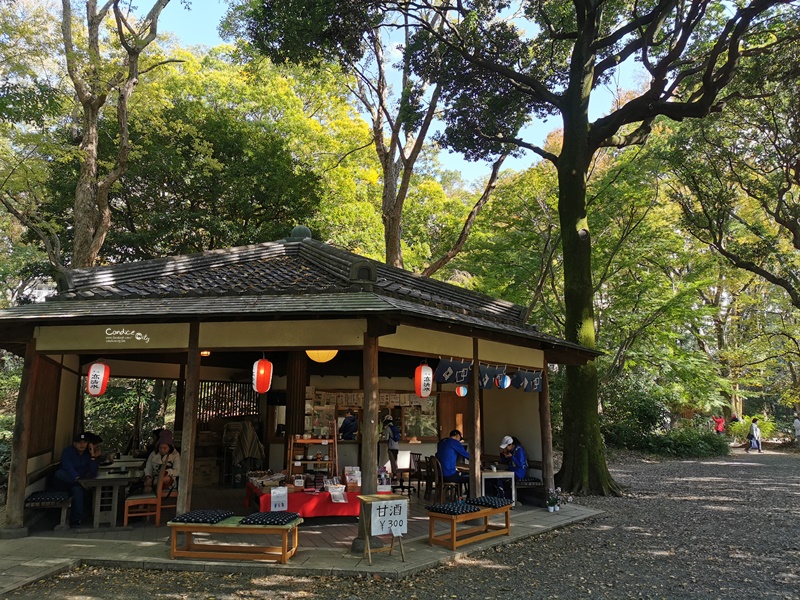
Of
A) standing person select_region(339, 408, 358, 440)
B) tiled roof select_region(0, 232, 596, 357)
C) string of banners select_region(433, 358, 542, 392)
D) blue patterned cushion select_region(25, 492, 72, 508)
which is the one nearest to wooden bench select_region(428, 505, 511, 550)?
string of banners select_region(433, 358, 542, 392)

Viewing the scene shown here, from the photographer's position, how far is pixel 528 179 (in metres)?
18.2

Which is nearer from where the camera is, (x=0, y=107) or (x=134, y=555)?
(x=134, y=555)

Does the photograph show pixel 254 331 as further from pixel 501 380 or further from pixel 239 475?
pixel 239 475

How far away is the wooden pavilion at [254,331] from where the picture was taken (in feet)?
23.4

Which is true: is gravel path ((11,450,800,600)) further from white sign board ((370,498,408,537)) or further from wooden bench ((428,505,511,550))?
white sign board ((370,498,408,537))

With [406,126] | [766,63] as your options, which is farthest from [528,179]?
[766,63]

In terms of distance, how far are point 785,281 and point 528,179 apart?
9600 mm

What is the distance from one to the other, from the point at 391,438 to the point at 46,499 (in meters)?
6.68

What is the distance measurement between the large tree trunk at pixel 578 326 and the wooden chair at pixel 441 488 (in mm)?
3213

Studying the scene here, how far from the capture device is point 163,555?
6590mm

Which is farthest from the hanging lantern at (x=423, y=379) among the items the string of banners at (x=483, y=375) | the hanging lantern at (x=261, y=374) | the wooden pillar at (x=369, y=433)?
the hanging lantern at (x=261, y=374)

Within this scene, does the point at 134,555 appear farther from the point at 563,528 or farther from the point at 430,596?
the point at 563,528

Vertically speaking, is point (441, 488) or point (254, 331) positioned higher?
point (254, 331)

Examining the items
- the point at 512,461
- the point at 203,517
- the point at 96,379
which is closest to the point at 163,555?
the point at 203,517
